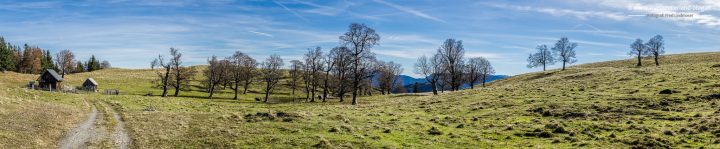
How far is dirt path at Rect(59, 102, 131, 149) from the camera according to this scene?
78.8ft

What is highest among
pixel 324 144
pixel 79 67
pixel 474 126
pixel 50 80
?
pixel 79 67

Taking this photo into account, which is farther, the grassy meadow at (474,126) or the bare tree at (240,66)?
the bare tree at (240,66)

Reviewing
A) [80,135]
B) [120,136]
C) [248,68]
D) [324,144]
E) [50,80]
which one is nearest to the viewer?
[324,144]

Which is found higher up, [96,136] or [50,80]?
[50,80]

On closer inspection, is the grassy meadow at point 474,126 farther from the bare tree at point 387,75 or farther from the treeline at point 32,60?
the treeline at point 32,60

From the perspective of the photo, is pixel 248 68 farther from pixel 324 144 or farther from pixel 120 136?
pixel 324 144

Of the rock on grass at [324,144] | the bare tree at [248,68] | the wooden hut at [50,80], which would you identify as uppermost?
the bare tree at [248,68]

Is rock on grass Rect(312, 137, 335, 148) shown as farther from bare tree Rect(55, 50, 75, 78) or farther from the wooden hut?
bare tree Rect(55, 50, 75, 78)

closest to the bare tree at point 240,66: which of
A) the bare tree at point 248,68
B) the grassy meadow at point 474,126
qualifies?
the bare tree at point 248,68

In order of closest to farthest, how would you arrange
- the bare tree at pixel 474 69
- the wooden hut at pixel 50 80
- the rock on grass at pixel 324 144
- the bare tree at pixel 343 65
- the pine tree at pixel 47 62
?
1. the rock on grass at pixel 324 144
2. the bare tree at pixel 343 65
3. the wooden hut at pixel 50 80
4. the bare tree at pixel 474 69
5. the pine tree at pixel 47 62

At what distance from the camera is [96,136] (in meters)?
26.8

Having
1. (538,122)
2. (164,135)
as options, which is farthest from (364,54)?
(164,135)

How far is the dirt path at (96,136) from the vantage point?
78.8ft

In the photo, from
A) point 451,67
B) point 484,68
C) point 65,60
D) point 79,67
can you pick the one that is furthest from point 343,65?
point 79,67
